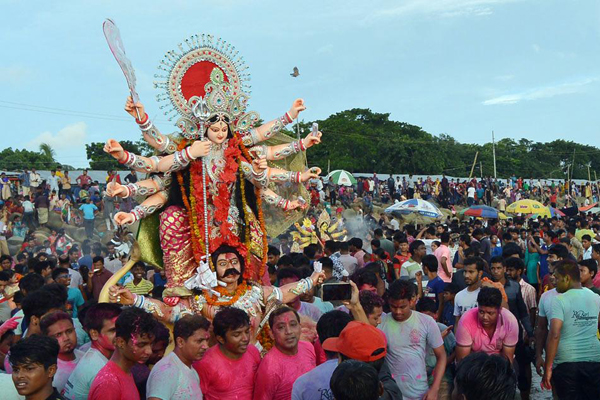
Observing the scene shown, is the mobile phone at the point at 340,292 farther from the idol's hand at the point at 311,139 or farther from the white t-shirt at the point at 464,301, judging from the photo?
the idol's hand at the point at 311,139

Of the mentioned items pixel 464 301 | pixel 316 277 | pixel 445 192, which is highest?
pixel 445 192

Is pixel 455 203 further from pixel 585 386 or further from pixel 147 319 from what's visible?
pixel 147 319

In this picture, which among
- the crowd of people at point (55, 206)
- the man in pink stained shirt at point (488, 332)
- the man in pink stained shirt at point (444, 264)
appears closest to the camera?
the man in pink stained shirt at point (488, 332)

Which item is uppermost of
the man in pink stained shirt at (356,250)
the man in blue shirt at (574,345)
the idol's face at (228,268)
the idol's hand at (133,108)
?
the idol's hand at (133,108)

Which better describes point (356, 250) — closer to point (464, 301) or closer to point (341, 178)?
point (464, 301)

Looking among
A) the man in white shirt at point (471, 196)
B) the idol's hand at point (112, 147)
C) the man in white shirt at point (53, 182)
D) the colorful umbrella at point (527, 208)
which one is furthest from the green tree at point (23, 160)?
the idol's hand at point (112, 147)

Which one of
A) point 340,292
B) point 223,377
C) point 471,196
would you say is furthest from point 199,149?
point 471,196

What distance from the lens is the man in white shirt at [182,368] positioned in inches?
152

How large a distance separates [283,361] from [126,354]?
1.00 m

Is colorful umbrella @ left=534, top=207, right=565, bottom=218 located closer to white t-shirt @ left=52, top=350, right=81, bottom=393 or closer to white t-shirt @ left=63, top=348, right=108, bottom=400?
white t-shirt @ left=52, top=350, right=81, bottom=393

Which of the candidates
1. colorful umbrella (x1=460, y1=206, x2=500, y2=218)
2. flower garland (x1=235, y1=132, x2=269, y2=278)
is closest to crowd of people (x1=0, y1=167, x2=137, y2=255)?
colorful umbrella (x1=460, y1=206, x2=500, y2=218)

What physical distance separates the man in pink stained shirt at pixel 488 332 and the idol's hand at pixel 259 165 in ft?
7.81

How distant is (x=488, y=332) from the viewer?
5113 mm

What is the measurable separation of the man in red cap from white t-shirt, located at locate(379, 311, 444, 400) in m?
1.16
